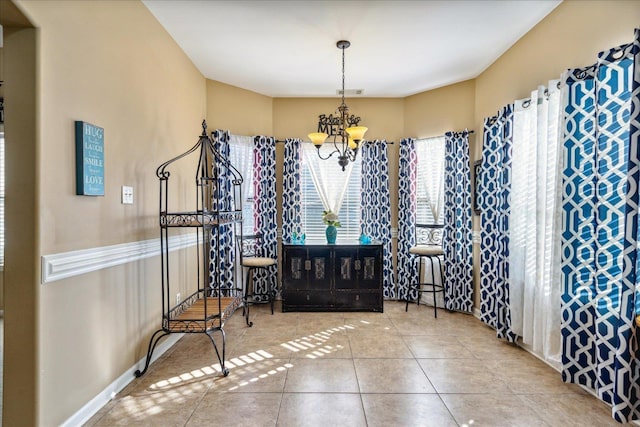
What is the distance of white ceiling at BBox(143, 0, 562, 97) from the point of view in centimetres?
285

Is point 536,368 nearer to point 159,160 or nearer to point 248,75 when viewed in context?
point 159,160

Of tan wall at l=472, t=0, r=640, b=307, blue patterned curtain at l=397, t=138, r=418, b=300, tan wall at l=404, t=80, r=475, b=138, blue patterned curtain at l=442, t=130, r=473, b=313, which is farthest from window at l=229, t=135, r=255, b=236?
tan wall at l=472, t=0, r=640, b=307

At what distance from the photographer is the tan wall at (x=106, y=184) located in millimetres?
1846

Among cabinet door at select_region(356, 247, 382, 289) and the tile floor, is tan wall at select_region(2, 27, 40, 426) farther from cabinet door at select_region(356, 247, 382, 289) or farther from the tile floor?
cabinet door at select_region(356, 247, 382, 289)

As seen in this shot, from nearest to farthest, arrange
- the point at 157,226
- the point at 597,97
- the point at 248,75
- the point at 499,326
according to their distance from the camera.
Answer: the point at 597,97 < the point at 157,226 < the point at 499,326 < the point at 248,75

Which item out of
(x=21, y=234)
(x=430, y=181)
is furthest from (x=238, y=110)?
(x=21, y=234)

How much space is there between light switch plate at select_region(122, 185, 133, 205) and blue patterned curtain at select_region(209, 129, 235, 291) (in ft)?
5.47

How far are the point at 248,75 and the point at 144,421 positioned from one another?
3.74m

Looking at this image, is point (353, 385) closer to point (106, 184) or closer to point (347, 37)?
point (106, 184)

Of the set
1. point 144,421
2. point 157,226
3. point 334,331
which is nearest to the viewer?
point 144,421

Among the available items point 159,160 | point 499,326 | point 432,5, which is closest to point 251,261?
point 159,160

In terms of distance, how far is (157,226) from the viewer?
121 inches

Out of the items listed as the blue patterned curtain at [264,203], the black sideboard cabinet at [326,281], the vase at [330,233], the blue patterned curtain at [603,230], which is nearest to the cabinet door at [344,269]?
the black sideboard cabinet at [326,281]

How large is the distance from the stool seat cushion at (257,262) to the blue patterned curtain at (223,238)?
0.76 feet
